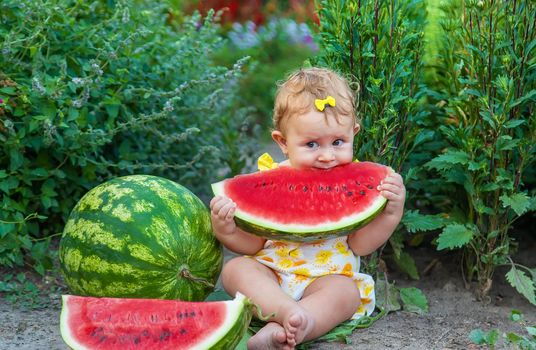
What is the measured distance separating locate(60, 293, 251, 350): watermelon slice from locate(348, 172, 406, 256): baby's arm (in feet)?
2.74

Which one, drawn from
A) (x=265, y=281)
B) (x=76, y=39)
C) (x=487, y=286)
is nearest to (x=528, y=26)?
(x=487, y=286)

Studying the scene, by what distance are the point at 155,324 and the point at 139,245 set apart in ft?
1.58

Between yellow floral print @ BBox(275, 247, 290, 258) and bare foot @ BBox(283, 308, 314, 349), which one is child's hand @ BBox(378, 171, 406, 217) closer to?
yellow floral print @ BBox(275, 247, 290, 258)

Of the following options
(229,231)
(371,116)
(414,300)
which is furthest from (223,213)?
(414,300)

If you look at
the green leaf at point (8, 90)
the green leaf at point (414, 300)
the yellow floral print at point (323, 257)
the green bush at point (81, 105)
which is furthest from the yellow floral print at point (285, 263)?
the green leaf at point (8, 90)

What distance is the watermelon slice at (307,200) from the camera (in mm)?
3588

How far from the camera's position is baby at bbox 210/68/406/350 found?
3.60 m

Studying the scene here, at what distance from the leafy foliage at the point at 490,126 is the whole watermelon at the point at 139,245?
1.20 metres

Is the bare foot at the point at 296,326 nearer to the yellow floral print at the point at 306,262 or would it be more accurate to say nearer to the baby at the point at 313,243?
the baby at the point at 313,243

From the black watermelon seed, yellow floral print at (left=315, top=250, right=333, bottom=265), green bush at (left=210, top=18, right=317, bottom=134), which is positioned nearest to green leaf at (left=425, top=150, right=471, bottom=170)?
yellow floral print at (left=315, top=250, right=333, bottom=265)

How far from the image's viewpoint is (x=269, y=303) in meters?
3.53

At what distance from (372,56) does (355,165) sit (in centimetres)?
56

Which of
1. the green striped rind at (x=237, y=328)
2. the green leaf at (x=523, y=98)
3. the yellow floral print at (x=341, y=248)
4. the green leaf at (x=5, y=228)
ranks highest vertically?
the green leaf at (x=523, y=98)

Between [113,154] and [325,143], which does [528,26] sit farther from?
[113,154]
